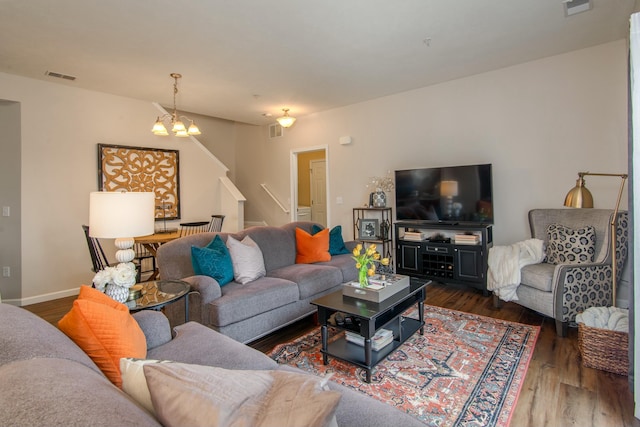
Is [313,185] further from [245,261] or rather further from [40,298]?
[40,298]

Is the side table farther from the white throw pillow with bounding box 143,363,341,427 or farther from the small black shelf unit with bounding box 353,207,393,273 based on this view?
the small black shelf unit with bounding box 353,207,393,273

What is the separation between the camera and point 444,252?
13.9 feet

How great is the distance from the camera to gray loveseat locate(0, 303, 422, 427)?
22.8 inches

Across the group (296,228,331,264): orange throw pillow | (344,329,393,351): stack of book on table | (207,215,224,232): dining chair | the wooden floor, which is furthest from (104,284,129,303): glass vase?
(207,215,224,232): dining chair

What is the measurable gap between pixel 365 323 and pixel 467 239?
8.26ft

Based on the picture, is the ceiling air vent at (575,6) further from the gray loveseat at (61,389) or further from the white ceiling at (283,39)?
the gray loveseat at (61,389)

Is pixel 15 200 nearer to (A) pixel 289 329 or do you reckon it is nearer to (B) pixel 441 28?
(A) pixel 289 329

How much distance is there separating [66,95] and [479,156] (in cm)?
559

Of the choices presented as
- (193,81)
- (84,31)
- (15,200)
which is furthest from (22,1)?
(15,200)

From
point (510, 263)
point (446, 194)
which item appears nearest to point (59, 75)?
point (446, 194)

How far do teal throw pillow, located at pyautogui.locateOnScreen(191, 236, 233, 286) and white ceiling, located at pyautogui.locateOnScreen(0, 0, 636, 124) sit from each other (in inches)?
79.2

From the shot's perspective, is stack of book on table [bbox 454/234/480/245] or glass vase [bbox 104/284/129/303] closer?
glass vase [bbox 104/284/129/303]

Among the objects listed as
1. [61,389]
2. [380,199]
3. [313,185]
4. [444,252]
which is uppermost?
[313,185]

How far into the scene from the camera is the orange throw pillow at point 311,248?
3.81m
